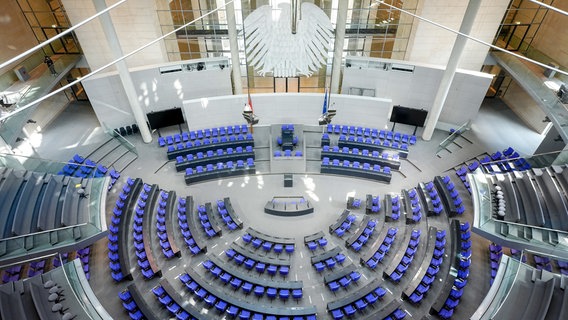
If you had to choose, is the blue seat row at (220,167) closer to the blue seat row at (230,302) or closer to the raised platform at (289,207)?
the raised platform at (289,207)

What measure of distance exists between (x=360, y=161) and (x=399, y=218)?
Result: 4.31 metres

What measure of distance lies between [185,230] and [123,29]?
1242 centimetres

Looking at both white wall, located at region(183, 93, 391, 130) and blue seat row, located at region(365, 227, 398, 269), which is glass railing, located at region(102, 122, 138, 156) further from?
blue seat row, located at region(365, 227, 398, 269)

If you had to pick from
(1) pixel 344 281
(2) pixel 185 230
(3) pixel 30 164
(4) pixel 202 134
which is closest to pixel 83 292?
(2) pixel 185 230

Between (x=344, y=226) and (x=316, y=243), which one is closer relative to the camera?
(x=316, y=243)

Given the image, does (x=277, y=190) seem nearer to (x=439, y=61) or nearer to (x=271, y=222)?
(x=271, y=222)

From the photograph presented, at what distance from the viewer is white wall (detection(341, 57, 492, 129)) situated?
1989 cm

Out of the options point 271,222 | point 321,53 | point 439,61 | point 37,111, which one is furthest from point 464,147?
point 37,111

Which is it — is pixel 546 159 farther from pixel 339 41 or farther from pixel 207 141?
pixel 207 141

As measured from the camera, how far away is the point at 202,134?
20.9m

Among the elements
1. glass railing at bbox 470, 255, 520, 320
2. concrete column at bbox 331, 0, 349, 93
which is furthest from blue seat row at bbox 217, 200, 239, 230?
concrete column at bbox 331, 0, 349, 93

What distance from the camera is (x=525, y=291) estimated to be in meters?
11.4

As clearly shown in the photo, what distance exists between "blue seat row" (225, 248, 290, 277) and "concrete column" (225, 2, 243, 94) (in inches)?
438

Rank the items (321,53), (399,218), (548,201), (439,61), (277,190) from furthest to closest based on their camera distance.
Result: (439,61)
(277,190)
(399,218)
(548,201)
(321,53)
